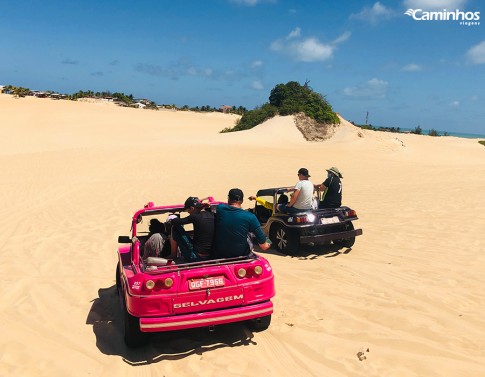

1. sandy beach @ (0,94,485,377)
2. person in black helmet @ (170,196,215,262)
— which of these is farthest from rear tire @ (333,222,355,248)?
person in black helmet @ (170,196,215,262)

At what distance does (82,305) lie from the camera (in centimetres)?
645

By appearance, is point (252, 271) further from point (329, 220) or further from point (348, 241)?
point (348, 241)

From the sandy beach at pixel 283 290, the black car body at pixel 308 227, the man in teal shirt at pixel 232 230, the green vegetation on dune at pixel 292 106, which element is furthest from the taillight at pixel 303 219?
the green vegetation on dune at pixel 292 106

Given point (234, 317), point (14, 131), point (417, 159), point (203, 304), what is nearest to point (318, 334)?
point (234, 317)

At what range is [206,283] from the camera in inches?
188

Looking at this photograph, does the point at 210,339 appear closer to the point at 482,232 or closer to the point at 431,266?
the point at 431,266

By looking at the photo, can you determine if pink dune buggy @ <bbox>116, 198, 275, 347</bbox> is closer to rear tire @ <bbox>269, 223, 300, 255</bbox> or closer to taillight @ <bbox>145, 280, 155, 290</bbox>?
taillight @ <bbox>145, 280, 155, 290</bbox>

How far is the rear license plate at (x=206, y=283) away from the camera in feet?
15.6

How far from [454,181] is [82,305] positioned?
19054 millimetres

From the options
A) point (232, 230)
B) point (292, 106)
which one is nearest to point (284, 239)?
point (232, 230)

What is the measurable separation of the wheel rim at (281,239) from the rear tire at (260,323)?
132 inches

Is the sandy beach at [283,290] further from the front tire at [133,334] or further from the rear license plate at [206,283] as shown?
the rear license plate at [206,283]

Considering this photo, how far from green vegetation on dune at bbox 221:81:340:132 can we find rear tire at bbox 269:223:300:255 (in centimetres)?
3048

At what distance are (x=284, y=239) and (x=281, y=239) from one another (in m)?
0.10
